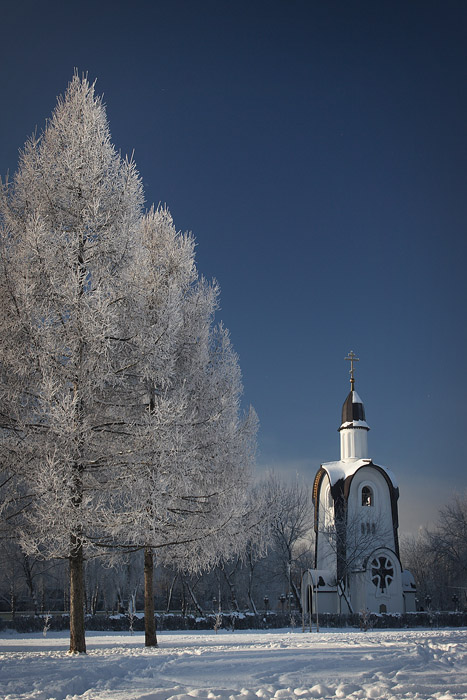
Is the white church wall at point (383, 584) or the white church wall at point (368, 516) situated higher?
the white church wall at point (368, 516)

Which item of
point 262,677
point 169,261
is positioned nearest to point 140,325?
point 169,261

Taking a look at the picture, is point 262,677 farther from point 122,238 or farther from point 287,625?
point 287,625

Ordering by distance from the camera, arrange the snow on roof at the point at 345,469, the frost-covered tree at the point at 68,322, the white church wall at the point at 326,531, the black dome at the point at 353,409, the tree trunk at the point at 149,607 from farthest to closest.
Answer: the black dome at the point at 353,409, the snow on roof at the point at 345,469, the white church wall at the point at 326,531, the tree trunk at the point at 149,607, the frost-covered tree at the point at 68,322

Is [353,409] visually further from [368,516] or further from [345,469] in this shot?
[368,516]

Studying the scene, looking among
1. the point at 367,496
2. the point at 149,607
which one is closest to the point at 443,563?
the point at 367,496

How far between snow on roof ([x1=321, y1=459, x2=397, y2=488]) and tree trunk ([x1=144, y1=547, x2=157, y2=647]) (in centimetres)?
2396

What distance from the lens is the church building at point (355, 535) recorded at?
111ft

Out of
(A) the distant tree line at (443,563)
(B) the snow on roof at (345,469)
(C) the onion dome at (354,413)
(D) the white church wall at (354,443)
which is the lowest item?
(A) the distant tree line at (443,563)

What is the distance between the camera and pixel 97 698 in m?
6.32

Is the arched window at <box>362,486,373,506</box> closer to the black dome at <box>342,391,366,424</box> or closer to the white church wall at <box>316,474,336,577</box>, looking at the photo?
the white church wall at <box>316,474,336,577</box>

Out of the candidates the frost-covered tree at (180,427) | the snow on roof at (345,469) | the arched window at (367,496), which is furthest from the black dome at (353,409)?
the frost-covered tree at (180,427)

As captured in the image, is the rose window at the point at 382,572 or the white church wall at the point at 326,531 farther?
the white church wall at the point at 326,531

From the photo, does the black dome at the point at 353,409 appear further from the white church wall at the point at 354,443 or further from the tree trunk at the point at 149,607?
the tree trunk at the point at 149,607

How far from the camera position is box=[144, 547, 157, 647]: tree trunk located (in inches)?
527
